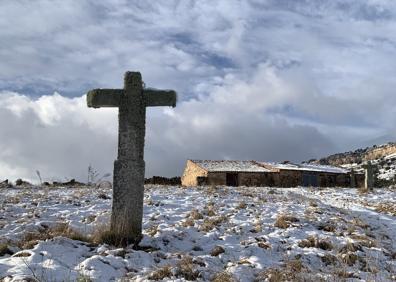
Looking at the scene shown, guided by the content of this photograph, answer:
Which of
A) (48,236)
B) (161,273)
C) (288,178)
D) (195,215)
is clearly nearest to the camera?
(161,273)

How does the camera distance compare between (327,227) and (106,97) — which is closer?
(106,97)

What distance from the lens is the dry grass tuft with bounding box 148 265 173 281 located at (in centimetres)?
682

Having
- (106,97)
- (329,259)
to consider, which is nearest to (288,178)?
(106,97)

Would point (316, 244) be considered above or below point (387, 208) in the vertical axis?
below

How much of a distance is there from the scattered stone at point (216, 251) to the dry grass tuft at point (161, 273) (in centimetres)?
143

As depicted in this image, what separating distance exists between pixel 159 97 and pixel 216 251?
347 cm

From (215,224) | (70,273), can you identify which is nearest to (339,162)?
(215,224)

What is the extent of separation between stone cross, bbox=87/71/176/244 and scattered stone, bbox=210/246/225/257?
4.82 ft

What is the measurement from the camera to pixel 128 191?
9398 mm

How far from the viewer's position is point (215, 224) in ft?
34.4

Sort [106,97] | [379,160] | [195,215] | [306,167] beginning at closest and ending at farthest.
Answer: [106,97] < [195,215] < [306,167] < [379,160]

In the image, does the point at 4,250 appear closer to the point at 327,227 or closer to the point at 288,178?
the point at 327,227

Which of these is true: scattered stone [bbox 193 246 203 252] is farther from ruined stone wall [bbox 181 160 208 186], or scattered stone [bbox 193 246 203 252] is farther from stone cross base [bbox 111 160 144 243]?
ruined stone wall [bbox 181 160 208 186]

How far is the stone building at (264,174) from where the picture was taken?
130ft
